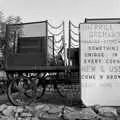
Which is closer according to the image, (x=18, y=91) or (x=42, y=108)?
(x=42, y=108)

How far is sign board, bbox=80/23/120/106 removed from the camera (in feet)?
14.9

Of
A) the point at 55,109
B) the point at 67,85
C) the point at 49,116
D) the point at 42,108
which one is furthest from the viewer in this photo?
the point at 67,85

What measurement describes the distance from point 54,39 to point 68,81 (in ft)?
4.58

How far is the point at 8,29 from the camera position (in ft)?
17.4

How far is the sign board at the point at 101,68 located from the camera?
179 inches

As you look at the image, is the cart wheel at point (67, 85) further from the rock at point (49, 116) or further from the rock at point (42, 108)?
the rock at point (49, 116)

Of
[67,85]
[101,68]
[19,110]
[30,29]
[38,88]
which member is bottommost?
[19,110]

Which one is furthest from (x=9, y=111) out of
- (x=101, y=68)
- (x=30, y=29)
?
(x=101, y=68)

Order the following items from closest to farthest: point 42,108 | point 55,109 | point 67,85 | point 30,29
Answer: point 55,109, point 42,108, point 30,29, point 67,85

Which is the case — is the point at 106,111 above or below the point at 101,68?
below

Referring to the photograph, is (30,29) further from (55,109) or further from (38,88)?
(55,109)

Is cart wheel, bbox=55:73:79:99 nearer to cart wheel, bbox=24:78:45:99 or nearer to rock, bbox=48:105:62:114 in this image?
cart wheel, bbox=24:78:45:99

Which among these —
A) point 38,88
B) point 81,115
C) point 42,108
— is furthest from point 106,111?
point 38,88

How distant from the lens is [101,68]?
458 cm
